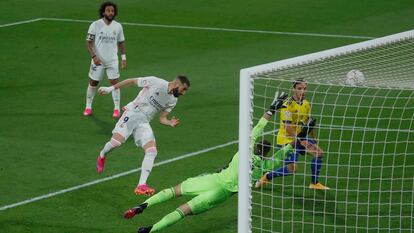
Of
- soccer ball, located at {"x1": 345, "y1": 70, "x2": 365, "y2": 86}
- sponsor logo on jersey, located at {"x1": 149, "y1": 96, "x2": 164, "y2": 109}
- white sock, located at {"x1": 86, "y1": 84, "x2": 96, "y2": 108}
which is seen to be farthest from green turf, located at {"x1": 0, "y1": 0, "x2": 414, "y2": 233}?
soccer ball, located at {"x1": 345, "y1": 70, "x2": 365, "y2": 86}

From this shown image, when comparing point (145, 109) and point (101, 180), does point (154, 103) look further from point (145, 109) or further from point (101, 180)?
point (101, 180)

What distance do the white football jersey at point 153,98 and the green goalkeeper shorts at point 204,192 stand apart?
7.62ft

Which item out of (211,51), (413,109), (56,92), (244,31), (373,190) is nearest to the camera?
(373,190)

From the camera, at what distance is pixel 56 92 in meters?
22.5

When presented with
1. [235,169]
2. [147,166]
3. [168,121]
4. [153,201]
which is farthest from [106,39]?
[235,169]

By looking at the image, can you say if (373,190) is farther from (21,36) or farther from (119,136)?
(21,36)

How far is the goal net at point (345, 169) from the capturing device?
41.9 ft

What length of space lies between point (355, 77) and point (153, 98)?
3.62 m

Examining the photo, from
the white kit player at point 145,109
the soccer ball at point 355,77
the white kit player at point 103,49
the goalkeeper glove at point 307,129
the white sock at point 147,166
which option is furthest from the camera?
the white kit player at point 103,49

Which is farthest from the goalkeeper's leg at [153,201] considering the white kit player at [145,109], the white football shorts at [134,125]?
the white football shorts at [134,125]

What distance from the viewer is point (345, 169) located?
17.2 meters

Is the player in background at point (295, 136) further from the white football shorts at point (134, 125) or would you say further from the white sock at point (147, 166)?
the white football shorts at point (134, 125)

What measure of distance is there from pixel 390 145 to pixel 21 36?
12173mm

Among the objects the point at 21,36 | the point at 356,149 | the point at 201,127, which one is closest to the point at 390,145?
the point at 356,149
